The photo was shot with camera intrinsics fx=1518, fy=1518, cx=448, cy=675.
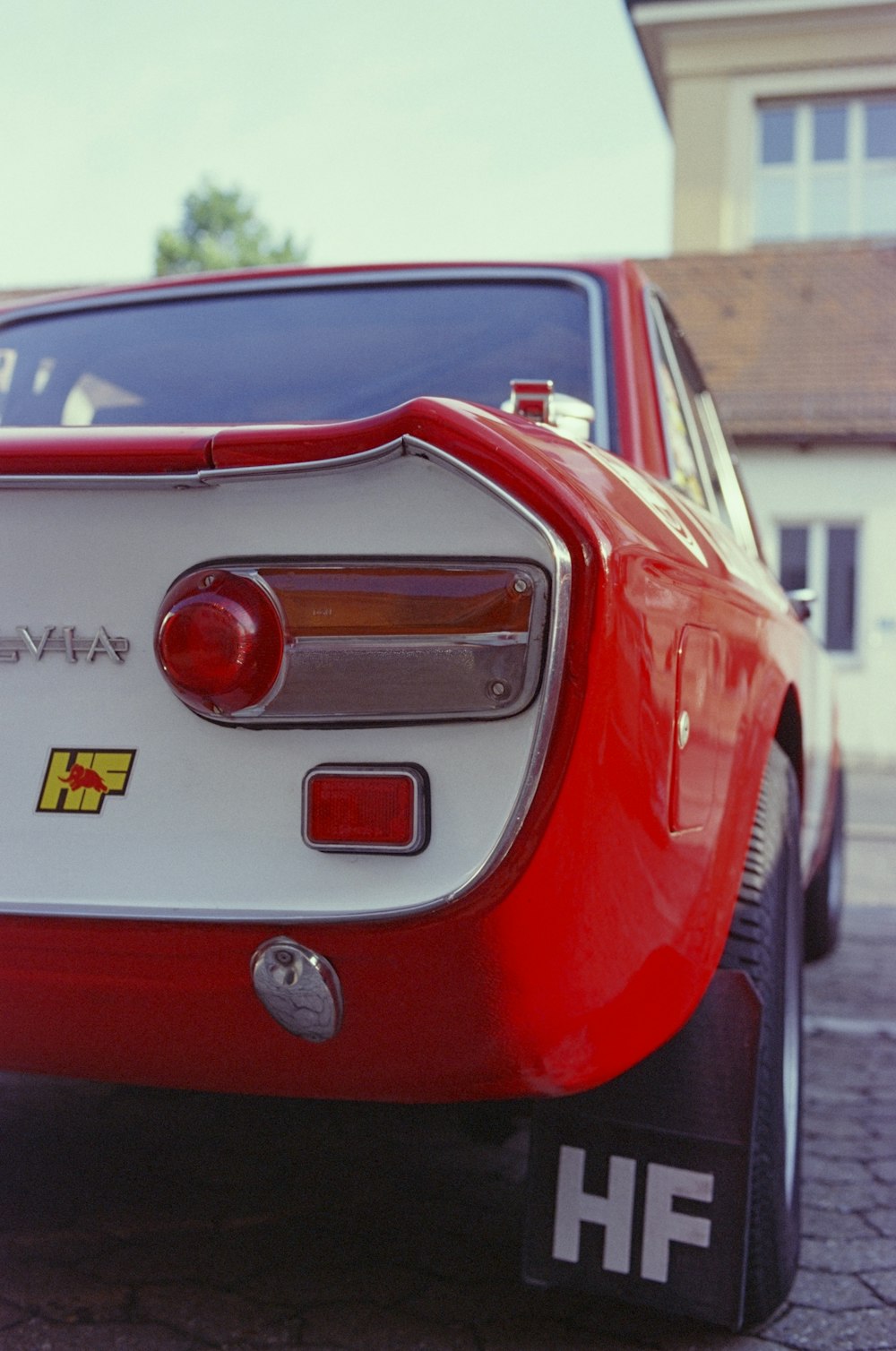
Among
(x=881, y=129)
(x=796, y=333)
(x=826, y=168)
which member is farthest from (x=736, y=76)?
(x=796, y=333)

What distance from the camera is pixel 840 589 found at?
19.1 meters

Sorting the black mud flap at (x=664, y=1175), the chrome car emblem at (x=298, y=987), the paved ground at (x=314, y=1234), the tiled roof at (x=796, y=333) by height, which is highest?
the tiled roof at (x=796, y=333)

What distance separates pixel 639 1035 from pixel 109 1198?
1.23 m

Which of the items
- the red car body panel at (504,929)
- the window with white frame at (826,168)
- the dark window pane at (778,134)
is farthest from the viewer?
the dark window pane at (778,134)

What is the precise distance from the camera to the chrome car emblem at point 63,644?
1.63 meters

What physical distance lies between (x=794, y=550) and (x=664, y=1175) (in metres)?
18.1

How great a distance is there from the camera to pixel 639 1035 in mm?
1706

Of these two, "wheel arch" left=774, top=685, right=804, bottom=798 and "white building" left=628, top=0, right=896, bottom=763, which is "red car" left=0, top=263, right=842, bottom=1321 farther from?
"white building" left=628, top=0, right=896, bottom=763

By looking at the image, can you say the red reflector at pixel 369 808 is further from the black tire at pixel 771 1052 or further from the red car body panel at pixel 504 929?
the black tire at pixel 771 1052

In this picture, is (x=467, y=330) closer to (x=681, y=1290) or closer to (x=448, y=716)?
(x=448, y=716)

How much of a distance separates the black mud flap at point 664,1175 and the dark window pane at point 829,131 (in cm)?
2454

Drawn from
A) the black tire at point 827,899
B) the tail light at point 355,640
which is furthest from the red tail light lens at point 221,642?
the black tire at point 827,899

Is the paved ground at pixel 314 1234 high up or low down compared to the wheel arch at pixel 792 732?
down

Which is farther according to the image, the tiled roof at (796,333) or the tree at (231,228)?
the tree at (231,228)
